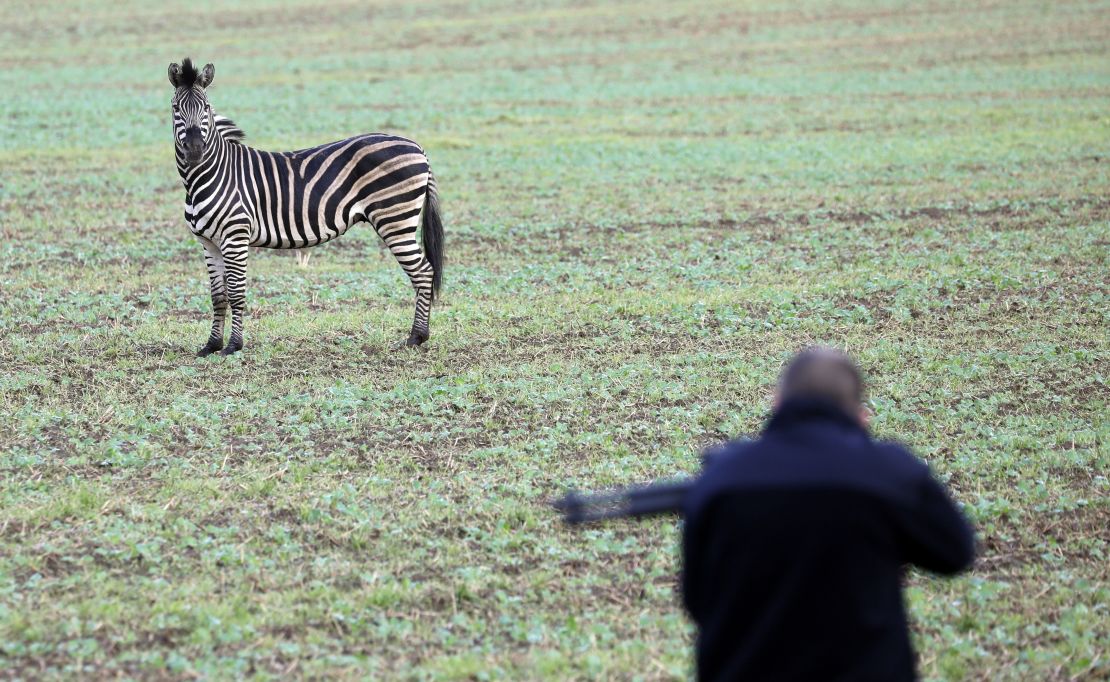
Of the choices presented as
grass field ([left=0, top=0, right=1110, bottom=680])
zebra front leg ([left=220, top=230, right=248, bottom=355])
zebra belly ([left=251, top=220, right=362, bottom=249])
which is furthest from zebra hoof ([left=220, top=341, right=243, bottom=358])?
zebra belly ([left=251, top=220, right=362, bottom=249])

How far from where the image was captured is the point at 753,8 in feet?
163

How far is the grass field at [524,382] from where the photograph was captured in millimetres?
6363

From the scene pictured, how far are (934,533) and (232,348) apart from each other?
8.97 m

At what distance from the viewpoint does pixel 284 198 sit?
39.4 ft

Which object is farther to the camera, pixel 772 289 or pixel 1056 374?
pixel 772 289

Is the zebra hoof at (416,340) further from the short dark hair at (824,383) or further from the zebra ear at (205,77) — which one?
the short dark hair at (824,383)

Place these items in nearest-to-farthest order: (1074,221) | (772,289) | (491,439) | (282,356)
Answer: (491,439) < (282,356) < (772,289) < (1074,221)

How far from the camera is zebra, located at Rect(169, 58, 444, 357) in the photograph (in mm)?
11695

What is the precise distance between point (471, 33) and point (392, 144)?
1372 inches

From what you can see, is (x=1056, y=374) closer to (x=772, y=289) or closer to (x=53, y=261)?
(x=772, y=289)

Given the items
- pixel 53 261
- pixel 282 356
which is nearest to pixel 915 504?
pixel 282 356

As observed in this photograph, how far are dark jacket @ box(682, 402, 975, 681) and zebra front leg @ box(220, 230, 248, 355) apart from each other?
8657 mm

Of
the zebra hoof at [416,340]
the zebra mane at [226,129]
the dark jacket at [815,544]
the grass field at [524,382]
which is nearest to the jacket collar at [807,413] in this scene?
the dark jacket at [815,544]

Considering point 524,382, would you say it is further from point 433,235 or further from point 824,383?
point 824,383
